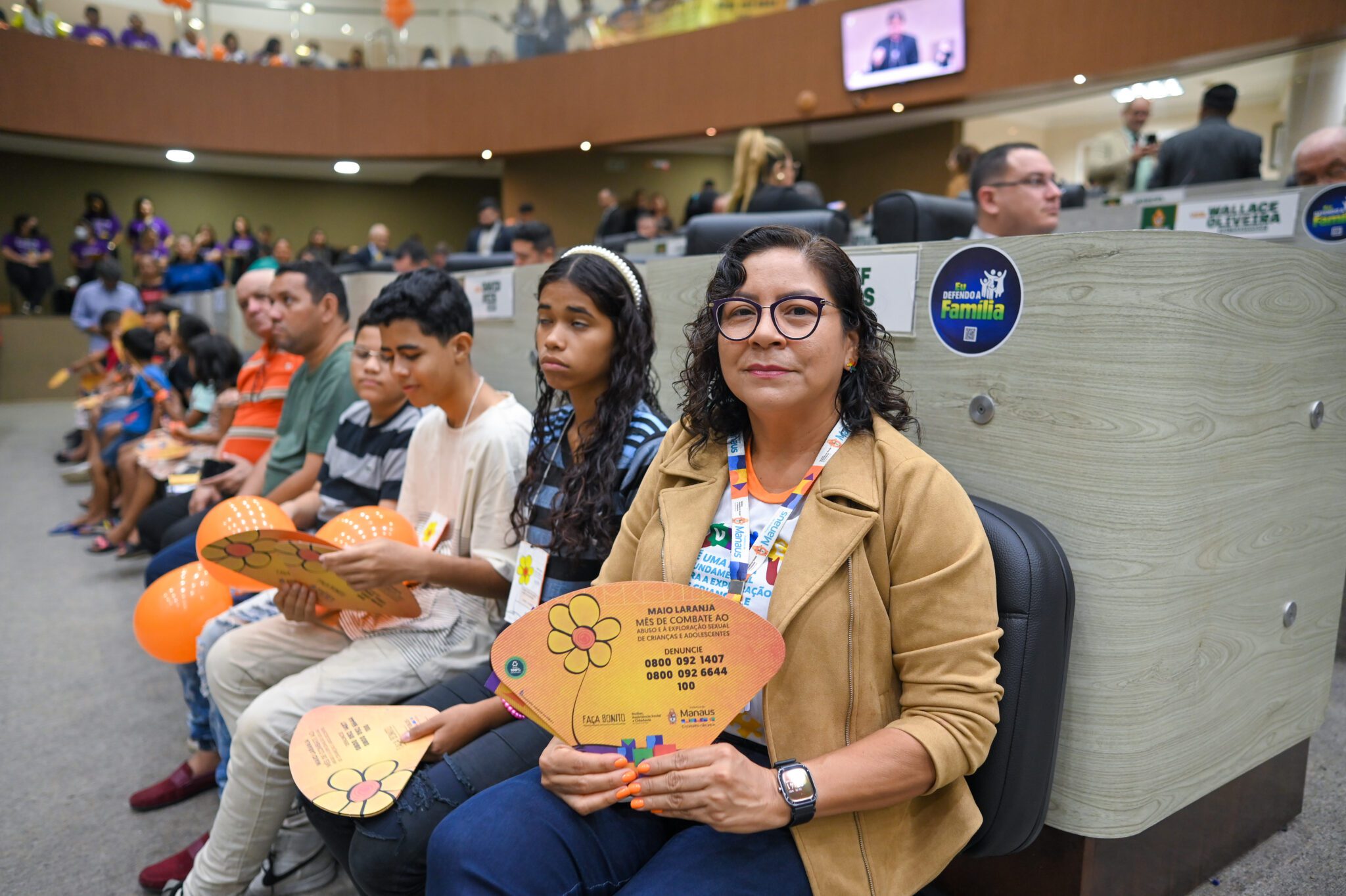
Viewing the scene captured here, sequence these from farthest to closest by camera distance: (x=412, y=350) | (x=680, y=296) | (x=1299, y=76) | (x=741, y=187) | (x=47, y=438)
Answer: (x=47, y=438)
(x=1299, y=76)
(x=741, y=187)
(x=680, y=296)
(x=412, y=350)

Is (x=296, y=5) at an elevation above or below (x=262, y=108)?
above

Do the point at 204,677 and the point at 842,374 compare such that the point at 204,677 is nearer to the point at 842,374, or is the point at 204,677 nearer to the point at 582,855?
the point at 582,855

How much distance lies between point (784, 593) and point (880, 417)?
32 centimetres

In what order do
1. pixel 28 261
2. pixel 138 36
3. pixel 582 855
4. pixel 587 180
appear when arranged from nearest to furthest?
pixel 582 855 → pixel 138 36 → pixel 28 261 → pixel 587 180

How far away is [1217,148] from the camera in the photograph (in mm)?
4336

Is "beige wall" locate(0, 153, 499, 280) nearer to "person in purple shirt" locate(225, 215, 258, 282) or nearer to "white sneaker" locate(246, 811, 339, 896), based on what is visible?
"person in purple shirt" locate(225, 215, 258, 282)

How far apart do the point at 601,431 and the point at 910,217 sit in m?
1.35

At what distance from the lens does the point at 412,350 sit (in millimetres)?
1951

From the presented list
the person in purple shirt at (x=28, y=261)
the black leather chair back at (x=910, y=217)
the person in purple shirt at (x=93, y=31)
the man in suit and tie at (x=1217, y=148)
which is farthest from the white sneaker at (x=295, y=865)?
the person in purple shirt at (x=28, y=261)

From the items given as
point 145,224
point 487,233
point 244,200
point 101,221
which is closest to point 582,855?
point 487,233

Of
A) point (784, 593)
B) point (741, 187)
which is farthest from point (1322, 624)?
point (741, 187)

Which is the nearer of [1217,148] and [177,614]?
A: [177,614]

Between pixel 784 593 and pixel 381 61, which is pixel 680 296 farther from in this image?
pixel 381 61

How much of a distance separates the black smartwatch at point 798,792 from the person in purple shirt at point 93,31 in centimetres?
1355
